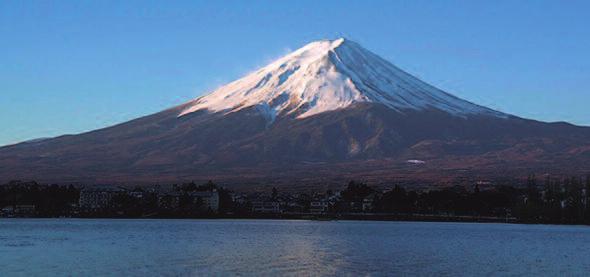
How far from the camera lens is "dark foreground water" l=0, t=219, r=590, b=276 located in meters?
37.4

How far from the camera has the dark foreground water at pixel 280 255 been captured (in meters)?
37.4

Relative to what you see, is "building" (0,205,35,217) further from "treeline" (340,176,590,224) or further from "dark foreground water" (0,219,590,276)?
"dark foreground water" (0,219,590,276)

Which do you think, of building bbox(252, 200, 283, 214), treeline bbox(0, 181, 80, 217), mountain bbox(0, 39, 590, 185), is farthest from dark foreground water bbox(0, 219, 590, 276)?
mountain bbox(0, 39, 590, 185)

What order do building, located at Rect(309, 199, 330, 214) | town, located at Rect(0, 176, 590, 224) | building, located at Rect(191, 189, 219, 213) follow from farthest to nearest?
building, located at Rect(309, 199, 330, 214) → building, located at Rect(191, 189, 219, 213) → town, located at Rect(0, 176, 590, 224)

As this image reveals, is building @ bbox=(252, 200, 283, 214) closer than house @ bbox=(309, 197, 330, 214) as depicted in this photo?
Yes

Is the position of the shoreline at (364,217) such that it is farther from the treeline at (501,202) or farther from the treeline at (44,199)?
the treeline at (501,202)

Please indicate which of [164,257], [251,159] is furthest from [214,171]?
[164,257]

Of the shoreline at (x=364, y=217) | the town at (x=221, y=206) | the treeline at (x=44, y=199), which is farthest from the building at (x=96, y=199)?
the shoreline at (x=364, y=217)

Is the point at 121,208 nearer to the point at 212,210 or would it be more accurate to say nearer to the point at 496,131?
the point at 212,210

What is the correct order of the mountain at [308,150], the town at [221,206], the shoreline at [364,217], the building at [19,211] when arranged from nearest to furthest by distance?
the shoreline at [364,217]
the building at [19,211]
the town at [221,206]
the mountain at [308,150]

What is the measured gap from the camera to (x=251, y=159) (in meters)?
175

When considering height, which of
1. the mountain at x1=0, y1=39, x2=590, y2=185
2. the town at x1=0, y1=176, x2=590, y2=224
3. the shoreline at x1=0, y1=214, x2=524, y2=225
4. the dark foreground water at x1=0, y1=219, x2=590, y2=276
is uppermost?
the mountain at x1=0, y1=39, x2=590, y2=185

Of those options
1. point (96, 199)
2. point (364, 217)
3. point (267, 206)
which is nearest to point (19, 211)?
point (96, 199)

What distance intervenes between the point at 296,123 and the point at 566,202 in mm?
107661
